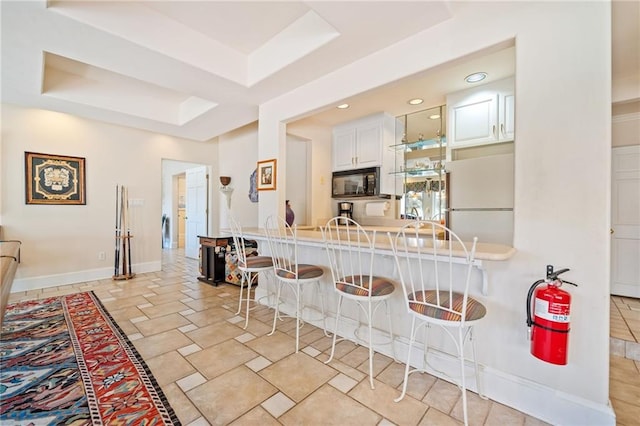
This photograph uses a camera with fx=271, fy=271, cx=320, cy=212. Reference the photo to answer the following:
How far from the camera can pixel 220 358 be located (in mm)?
2035

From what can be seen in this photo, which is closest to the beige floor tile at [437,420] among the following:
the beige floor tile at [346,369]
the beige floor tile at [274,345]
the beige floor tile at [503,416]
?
the beige floor tile at [503,416]

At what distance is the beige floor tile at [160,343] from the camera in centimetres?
211

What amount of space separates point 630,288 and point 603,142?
119 inches

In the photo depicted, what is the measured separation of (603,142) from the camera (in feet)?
4.37

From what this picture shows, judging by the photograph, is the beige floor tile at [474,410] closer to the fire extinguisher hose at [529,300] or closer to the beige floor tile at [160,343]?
the fire extinguisher hose at [529,300]

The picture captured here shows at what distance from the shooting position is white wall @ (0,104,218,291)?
357 centimetres

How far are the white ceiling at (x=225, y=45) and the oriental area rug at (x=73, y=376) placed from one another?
239 cm

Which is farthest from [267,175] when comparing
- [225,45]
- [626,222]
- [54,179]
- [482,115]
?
[626,222]

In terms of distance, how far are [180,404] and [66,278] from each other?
12.2 feet

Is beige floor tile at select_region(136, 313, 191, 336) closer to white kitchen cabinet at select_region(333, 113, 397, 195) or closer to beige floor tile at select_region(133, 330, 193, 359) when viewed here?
beige floor tile at select_region(133, 330, 193, 359)

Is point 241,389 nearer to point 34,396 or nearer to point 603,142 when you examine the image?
point 34,396

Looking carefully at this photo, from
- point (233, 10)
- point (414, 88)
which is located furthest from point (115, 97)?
point (414, 88)

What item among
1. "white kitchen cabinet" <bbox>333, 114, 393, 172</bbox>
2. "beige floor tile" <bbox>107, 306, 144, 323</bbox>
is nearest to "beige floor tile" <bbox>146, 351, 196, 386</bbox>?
"beige floor tile" <bbox>107, 306, 144, 323</bbox>

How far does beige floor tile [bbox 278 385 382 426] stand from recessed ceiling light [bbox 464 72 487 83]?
9.44ft
